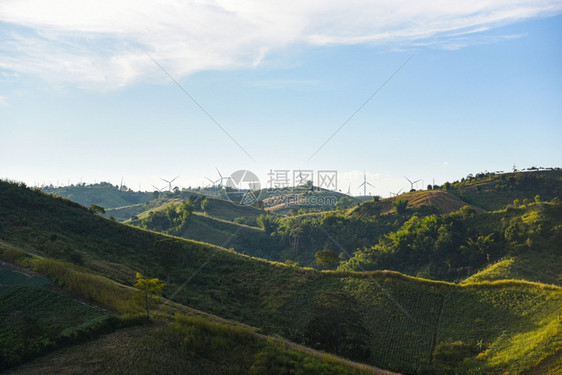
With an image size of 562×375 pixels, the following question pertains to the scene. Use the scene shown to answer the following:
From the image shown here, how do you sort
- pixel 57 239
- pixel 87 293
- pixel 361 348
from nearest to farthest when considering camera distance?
pixel 87 293 → pixel 361 348 → pixel 57 239

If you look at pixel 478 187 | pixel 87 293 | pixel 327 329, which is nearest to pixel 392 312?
pixel 327 329

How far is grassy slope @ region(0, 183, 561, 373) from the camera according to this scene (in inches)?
1992

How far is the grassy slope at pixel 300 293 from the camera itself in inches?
1992

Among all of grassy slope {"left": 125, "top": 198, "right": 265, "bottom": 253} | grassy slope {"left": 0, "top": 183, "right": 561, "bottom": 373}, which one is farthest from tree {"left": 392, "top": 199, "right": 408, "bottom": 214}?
grassy slope {"left": 0, "top": 183, "right": 561, "bottom": 373}

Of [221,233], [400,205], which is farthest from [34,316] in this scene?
[400,205]

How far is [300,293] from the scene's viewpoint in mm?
68062

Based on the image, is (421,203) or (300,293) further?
(421,203)

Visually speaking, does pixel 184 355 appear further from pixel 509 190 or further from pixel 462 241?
pixel 509 190

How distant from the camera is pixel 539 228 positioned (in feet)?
376

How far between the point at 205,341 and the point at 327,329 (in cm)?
2091

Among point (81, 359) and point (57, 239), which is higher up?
point (57, 239)

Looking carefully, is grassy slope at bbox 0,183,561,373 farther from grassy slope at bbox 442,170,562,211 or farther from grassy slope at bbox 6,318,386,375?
grassy slope at bbox 442,170,562,211

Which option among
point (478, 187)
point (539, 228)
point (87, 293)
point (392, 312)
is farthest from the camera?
point (478, 187)

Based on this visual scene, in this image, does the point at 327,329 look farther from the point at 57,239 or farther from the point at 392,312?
the point at 57,239
